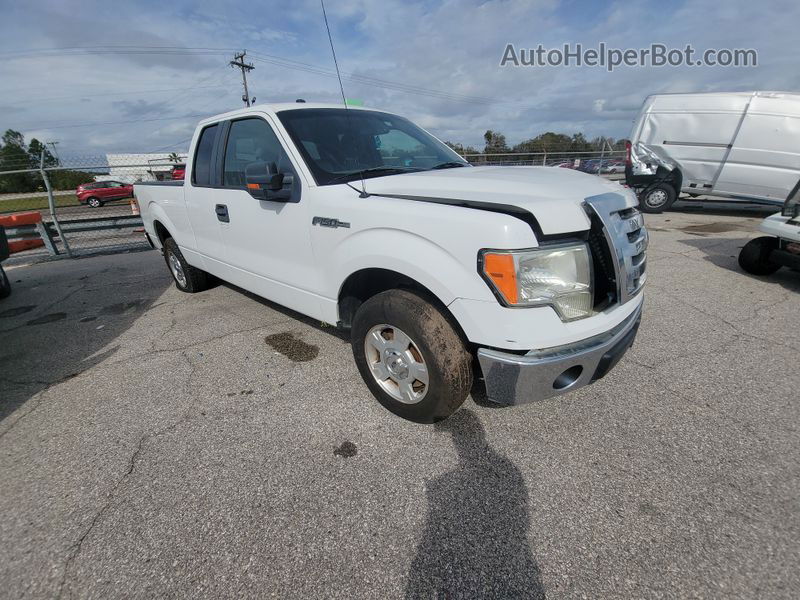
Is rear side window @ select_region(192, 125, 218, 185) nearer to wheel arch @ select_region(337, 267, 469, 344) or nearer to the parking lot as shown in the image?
the parking lot

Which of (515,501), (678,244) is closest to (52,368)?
(515,501)

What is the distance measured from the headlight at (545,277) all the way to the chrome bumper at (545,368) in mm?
175

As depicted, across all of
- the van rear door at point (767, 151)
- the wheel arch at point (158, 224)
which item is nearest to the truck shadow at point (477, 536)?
the wheel arch at point (158, 224)

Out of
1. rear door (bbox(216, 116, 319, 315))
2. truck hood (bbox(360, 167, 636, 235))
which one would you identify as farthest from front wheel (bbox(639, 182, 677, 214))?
rear door (bbox(216, 116, 319, 315))

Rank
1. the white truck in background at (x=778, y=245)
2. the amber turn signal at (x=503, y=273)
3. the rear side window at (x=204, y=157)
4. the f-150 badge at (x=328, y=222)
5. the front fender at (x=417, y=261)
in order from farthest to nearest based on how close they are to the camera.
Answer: the white truck in background at (x=778, y=245) → the rear side window at (x=204, y=157) → the f-150 badge at (x=328, y=222) → the front fender at (x=417, y=261) → the amber turn signal at (x=503, y=273)

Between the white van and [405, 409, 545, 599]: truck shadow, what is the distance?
33.5 ft

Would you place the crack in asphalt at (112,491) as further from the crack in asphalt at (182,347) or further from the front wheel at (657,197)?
the front wheel at (657,197)

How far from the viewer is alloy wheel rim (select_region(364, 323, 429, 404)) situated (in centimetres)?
208

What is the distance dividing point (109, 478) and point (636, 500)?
269cm

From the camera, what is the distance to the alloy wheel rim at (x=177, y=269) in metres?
4.68

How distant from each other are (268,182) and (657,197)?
10691 mm

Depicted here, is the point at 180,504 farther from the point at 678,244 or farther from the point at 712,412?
the point at 678,244

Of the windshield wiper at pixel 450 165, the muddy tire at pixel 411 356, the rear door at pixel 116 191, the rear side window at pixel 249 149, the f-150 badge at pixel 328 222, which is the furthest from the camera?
the rear door at pixel 116 191

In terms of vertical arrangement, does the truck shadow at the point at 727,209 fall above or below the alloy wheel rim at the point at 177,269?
below
